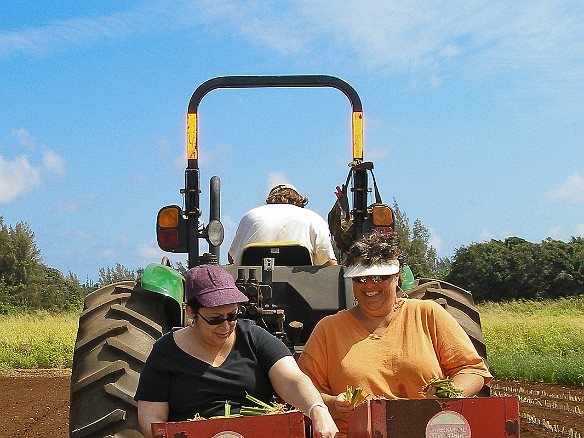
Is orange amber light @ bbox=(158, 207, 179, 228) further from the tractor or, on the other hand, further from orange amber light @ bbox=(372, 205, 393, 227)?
orange amber light @ bbox=(372, 205, 393, 227)

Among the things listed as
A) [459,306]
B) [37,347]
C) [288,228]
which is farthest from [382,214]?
[37,347]

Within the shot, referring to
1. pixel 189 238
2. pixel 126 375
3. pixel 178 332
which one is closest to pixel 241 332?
pixel 178 332

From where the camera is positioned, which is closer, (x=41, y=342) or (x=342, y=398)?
(x=342, y=398)

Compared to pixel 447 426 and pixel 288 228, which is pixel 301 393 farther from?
pixel 288 228

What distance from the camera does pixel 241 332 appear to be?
3.67m

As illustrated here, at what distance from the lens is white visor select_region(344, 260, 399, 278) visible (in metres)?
3.93

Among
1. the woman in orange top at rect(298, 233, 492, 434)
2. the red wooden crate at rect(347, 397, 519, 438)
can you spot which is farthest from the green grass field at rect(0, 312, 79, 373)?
the red wooden crate at rect(347, 397, 519, 438)

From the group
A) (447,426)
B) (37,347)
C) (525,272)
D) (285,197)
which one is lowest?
(447,426)

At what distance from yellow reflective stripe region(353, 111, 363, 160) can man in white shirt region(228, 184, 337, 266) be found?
0.48 meters

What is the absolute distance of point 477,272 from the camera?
47.3m

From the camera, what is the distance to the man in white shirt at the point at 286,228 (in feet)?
18.1

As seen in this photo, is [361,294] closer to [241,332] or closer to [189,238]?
[241,332]

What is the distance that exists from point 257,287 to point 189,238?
70 centimetres

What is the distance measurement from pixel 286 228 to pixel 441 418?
2506mm
